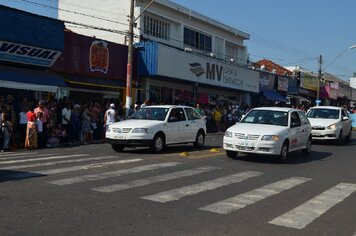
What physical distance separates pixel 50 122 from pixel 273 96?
32.5 meters

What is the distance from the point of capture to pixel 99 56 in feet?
84.6

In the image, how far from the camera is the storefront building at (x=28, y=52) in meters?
→ 19.8

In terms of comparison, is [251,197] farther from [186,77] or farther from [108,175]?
[186,77]

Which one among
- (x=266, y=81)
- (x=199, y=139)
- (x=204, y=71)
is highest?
(x=266, y=81)

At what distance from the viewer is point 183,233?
6.28 meters

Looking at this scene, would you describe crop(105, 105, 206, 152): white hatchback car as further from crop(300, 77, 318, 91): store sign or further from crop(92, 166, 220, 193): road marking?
crop(300, 77, 318, 91): store sign

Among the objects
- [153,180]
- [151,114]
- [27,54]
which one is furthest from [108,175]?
[27,54]

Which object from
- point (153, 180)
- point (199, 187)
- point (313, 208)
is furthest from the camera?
point (153, 180)

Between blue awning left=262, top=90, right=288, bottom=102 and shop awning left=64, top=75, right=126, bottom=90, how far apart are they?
21711 mm

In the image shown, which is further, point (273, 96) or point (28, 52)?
point (273, 96)

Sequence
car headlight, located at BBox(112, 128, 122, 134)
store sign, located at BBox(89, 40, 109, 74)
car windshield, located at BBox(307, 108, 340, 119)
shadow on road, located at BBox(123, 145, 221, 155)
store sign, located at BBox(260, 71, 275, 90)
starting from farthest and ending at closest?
store sign, located at BBox(260, 71, 275, 90) → store sign, located at BBox(89, 40, 109, 74) → car windshield, located at BBox(307, 108, 340, 119) → shadow on road, located at BBox(123, 145, 221, 155) → car headlight, located at BBox(112, 128, 122, 134)

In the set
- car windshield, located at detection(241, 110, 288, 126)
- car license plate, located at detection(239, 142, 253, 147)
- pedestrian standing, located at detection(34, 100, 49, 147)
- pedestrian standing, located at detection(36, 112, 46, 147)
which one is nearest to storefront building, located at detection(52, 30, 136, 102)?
pedestrian standing, located at detection(34, 100, 49, 147)

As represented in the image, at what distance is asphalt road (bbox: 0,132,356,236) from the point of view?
6.60 metres

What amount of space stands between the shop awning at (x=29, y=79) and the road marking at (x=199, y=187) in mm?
10751
